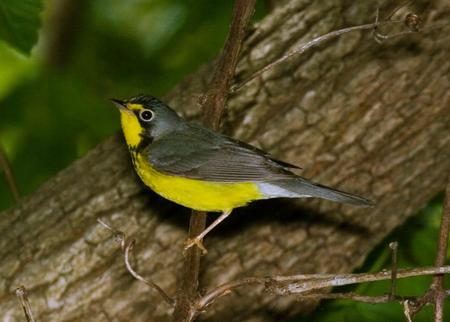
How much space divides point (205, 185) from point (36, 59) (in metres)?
3.41

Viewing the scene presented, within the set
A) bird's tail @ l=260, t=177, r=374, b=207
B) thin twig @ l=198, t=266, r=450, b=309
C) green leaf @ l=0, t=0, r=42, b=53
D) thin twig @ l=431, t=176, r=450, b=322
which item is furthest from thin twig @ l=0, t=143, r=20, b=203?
thin twig @ l=431, t=176, r=450, b=322

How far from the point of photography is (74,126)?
6.00 m

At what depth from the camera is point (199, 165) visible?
4.37 m

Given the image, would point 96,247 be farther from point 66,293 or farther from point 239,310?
point 239,310

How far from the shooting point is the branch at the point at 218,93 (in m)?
3.13

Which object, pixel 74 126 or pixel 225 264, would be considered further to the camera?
pixel 74 126

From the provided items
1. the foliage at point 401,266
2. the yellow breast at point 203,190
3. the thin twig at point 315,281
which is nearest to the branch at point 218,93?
the thin twig at point 315,281

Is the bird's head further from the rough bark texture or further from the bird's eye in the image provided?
the rough bark texture

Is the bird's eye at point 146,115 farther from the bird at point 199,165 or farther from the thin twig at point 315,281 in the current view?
the thin twig at point 315,281

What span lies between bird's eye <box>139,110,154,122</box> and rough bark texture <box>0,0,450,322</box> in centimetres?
57

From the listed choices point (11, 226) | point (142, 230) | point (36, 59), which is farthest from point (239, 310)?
point (36, 59)

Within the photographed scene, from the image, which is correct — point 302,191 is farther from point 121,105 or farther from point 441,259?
point 121,105

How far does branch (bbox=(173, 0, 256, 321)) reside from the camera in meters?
3.13

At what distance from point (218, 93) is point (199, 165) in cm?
105
